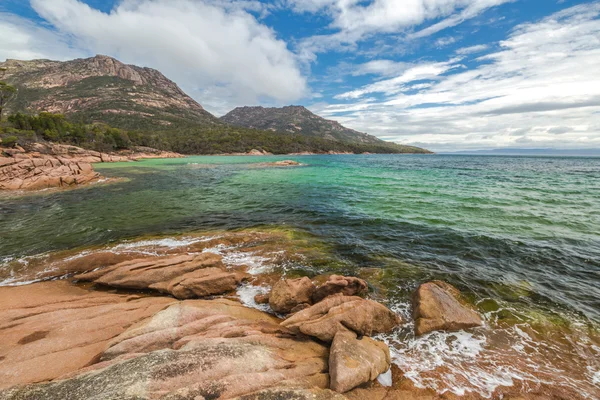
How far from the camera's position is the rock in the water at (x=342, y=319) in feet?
22.9

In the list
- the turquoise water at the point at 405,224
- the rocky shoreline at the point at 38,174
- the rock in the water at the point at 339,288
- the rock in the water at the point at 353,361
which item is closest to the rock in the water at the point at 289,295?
the rock in the water at the point at 339,288

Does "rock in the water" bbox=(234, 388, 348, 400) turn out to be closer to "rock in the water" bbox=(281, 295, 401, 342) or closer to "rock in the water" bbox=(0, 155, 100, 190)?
"rock in the water" bbox=(281, 295, 401, 342)

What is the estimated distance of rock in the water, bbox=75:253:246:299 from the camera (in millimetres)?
9789

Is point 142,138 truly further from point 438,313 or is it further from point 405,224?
point 438,313

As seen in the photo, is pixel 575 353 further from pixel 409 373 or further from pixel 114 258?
pixel 114 258

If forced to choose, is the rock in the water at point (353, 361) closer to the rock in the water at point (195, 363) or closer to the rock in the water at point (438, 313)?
the rock in the water at point (195, 363)

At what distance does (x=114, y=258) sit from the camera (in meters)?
12.4

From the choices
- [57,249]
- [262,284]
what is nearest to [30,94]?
[57,249]

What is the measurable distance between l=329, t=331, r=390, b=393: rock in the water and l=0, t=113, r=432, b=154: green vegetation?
263ft

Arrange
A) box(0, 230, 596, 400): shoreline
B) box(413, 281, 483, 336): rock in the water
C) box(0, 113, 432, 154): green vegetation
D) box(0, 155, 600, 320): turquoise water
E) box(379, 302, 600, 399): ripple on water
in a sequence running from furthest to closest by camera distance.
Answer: box(0, 113, 432, 154): green vegetation
box(0, 155, 600, 320): turquoise water
box(413, 281, 483, 336): rock in the water
box(379, 302, 600, 399): ripple on water
box(0, 230, 596, 400): shoreline

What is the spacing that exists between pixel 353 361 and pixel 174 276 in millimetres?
8068

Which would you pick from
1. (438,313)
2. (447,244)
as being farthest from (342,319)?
(447,244)

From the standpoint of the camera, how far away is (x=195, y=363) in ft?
16.9

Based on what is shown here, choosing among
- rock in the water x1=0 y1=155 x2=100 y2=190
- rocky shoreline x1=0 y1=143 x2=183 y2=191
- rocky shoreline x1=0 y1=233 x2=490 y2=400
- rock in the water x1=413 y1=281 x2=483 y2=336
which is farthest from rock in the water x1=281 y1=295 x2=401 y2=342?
rock in the water x1=0 y1=155 x2=100 y2=190
